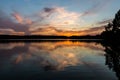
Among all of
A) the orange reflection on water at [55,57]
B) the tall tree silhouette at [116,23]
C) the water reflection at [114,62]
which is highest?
the tall tree silhouette at [116,23]

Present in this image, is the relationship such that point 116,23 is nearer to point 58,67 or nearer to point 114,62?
point 114,62

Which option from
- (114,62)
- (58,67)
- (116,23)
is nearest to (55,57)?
(114,62)

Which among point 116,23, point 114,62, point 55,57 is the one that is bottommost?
point 55,57

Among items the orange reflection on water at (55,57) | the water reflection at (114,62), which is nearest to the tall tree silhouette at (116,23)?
the orange reflection on water at (55,57)

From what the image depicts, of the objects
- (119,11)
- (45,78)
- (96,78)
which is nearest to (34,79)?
(45,78)

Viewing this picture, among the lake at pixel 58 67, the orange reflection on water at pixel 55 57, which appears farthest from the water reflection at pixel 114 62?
the orange reflection on water at pixel 55 57

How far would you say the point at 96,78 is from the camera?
20.1 metres

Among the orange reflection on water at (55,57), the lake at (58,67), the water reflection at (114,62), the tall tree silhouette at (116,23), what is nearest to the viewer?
the lake at (58,67)

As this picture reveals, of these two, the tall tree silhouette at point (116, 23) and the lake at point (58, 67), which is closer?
the lake at point (58, 67)

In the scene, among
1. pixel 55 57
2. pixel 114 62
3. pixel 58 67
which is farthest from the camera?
pixel 55 57

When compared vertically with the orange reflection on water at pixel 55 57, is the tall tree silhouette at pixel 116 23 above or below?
above

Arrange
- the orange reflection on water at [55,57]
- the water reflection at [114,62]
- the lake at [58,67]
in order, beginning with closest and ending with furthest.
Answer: the lake at [58,67], the water reflection at [114,62], the orange reflection on water at [55,57]

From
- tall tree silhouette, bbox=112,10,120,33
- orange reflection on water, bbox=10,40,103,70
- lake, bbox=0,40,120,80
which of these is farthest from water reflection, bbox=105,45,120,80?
tall tree silhouette, bbox=112,10,120,33

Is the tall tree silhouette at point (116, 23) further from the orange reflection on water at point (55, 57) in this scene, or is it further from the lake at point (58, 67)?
the lake at point (58, 67)
